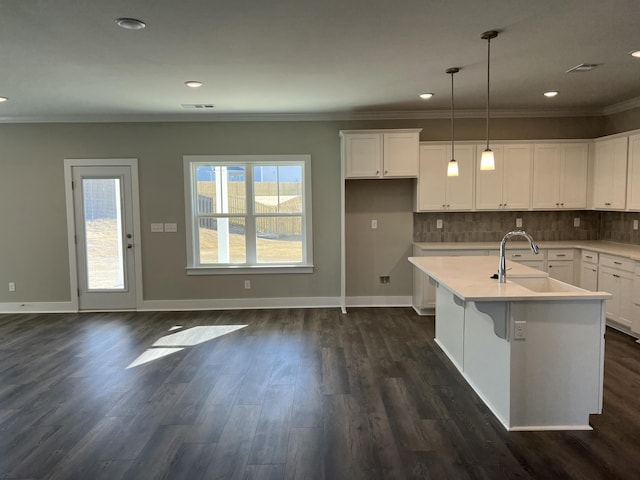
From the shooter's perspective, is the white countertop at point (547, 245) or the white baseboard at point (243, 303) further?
the white baseboard at point (243, 303)

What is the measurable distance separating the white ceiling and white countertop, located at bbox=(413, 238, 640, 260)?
1744 millimetres

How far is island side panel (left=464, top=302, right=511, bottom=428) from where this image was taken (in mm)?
2775

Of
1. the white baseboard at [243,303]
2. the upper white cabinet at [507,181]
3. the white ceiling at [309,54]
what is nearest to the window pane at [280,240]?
the white baseboard at [243,303]

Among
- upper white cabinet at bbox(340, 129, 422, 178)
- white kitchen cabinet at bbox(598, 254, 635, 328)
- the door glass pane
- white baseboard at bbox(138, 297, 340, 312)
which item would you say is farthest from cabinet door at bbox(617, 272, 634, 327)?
the door glass pane

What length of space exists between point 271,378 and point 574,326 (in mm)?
2309

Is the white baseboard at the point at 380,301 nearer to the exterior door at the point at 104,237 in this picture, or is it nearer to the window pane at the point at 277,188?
the window pane at the point at 277,188

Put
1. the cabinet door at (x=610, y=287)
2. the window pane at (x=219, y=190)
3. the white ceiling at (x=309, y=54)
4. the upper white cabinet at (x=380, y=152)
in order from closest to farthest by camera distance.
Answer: the white ceiling at (x=309, y=54)
the cabinet door at (x=610, y=287)
the upper white cabinet at (x=380, y=152)
the window pane at (x=219, y=190)

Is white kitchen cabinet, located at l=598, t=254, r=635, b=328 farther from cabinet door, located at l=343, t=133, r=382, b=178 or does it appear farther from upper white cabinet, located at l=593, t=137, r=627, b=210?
cabinet door, located at l=343, t=133, r=382, b=178

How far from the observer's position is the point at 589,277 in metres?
5.12

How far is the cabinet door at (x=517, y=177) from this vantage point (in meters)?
5.55

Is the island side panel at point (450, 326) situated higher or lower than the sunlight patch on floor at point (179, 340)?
higher

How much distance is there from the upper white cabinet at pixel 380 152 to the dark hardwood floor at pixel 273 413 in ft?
6.66

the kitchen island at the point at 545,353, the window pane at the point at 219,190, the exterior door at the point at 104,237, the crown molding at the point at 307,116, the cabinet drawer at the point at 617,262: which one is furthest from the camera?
the window pane at the point at 219,190

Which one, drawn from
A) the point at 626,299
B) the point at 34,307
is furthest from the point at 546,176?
the point at 34,307
